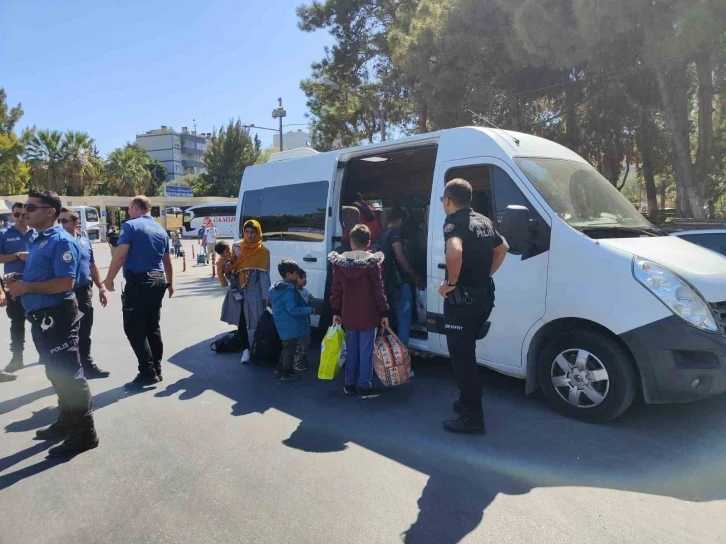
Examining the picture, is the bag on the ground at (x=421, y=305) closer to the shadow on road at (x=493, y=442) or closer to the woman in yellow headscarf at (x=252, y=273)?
the shadow on road at (x=493, y=442)

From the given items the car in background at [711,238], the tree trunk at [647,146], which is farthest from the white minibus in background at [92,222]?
the car in background at [711,238]

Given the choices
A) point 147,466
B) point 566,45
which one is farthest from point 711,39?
point 147,466

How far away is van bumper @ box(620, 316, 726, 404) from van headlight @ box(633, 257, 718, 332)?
0.07m

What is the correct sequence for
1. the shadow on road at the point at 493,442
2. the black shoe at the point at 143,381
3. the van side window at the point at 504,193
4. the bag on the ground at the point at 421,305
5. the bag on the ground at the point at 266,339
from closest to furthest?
1. the shadow on road at the point at 493,442
2. the van side window at the point at 504,193
3. the black shoe at the point at 143,381
4. the bag on the ground at the point at 421,305
5. the bag on the ground at the point at 266,339

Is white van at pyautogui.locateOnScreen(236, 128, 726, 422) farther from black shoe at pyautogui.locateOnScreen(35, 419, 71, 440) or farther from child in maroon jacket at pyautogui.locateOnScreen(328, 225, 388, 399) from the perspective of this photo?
black shoe at pyautogui.locateOnScreen(35, 419, 71, 440)

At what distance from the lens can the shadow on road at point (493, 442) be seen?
3168mm

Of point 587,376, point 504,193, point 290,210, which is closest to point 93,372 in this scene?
point 290,210

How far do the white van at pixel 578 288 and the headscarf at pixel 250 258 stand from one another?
1.80 metres

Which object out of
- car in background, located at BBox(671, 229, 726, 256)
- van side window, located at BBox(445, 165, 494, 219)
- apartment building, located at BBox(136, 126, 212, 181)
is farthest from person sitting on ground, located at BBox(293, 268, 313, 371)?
apartment building, located at BBox(136, 126, 212, 181)

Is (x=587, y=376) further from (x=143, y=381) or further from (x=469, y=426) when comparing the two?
(x=143, y=381)

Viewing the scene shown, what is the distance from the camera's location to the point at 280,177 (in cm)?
711

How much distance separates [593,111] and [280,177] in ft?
43.9

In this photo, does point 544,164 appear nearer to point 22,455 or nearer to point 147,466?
point 147,466

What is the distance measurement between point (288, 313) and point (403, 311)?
4.04 feet
